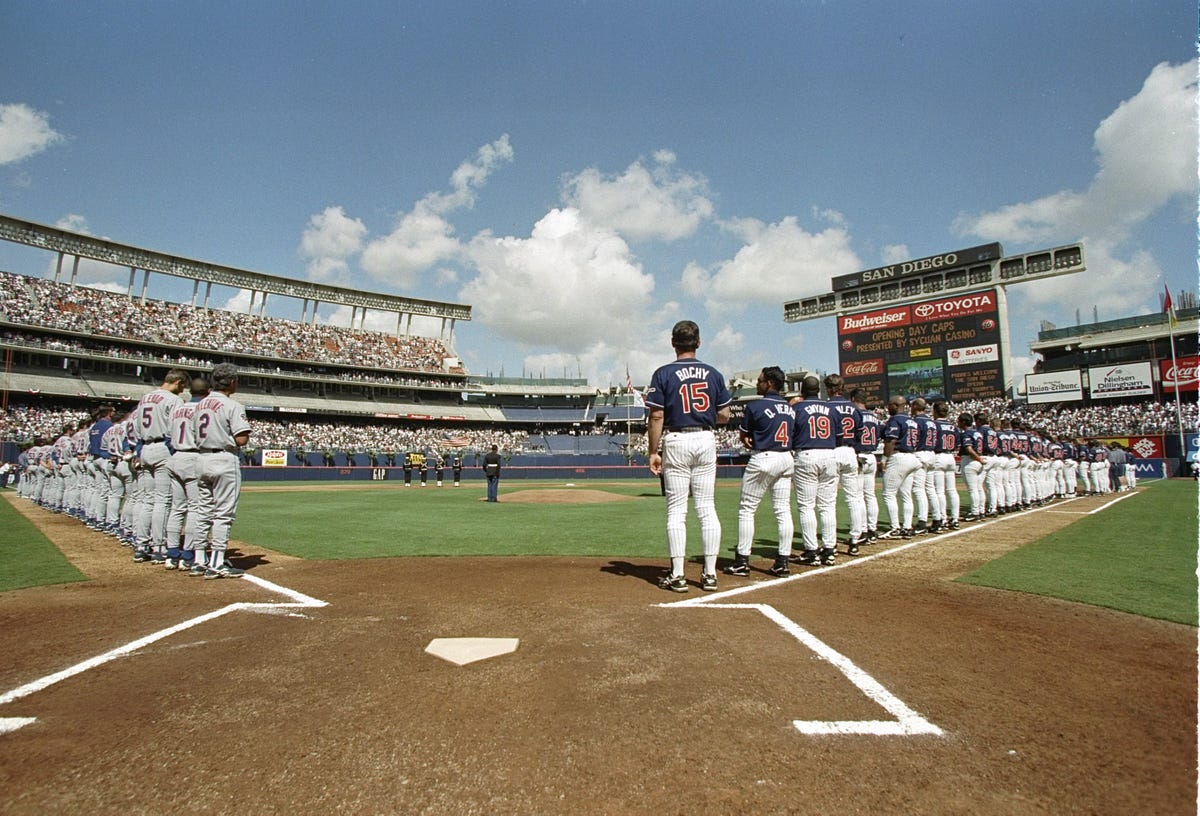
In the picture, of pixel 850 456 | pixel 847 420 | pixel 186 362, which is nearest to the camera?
pixel 850 456

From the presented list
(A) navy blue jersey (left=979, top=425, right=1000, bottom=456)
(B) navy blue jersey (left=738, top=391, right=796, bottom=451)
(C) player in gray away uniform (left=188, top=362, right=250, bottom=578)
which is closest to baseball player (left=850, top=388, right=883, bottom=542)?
(B) navy blue jersey (left=738, top=391, right=796, bottom=451)

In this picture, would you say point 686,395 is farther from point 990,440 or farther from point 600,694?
point 990,440

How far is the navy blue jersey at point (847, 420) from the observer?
24.8 feet

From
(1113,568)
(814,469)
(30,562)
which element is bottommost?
(30,562)

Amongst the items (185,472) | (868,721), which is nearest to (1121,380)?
(868,721)

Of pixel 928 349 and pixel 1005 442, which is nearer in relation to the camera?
pixel 1005 442

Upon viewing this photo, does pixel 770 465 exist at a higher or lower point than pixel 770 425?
lower

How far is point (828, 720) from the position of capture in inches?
101

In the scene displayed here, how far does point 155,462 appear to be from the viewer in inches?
284

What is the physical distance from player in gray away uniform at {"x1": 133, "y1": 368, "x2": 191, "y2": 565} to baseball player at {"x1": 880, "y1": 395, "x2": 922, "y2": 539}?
32.2 feet

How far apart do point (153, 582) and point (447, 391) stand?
5786cm

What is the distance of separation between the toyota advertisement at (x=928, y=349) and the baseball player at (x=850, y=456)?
34126 millimetres

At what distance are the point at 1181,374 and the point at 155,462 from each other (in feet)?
168

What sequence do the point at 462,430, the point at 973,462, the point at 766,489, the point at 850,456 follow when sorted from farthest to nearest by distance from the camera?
the point at 462,430
the point at 973,462
the point at 850,456
the point at 766,489
